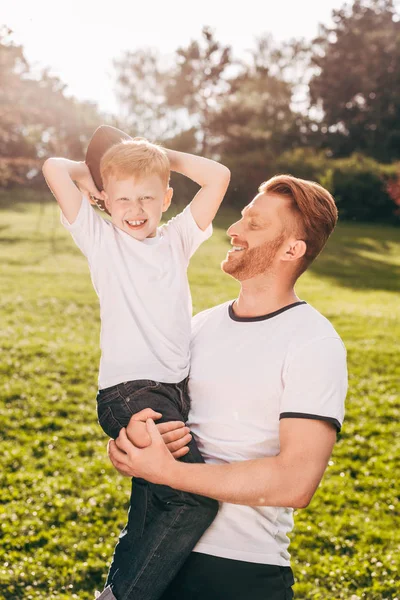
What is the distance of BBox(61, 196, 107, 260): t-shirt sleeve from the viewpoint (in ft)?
7.98

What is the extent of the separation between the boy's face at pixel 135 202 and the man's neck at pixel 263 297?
441mm

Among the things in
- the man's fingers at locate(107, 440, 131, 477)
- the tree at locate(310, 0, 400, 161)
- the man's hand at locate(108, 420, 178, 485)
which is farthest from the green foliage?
the man's hand at locate(108, 420, 178, 485)

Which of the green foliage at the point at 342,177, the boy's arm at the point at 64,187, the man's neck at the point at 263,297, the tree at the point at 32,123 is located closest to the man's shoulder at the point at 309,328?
the man's neck at the point at 263,297

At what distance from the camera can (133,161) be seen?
8.01 ft

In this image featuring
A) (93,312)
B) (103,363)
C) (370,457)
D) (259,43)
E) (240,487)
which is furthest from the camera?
(259,43)

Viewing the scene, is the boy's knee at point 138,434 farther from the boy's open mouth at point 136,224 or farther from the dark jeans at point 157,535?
the boy's open mouth at point 136,224

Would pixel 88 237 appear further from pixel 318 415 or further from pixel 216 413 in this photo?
pixel 318 415

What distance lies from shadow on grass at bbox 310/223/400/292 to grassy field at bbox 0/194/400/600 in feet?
19.7

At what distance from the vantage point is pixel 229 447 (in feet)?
7.24

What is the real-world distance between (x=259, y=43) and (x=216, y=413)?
54.5m

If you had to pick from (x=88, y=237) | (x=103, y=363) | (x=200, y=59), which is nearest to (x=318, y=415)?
(x=103, y=363)

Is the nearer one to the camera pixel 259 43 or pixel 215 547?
pixel 215 547

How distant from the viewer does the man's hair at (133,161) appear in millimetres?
2441

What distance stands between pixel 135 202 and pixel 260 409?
91 centimetres
